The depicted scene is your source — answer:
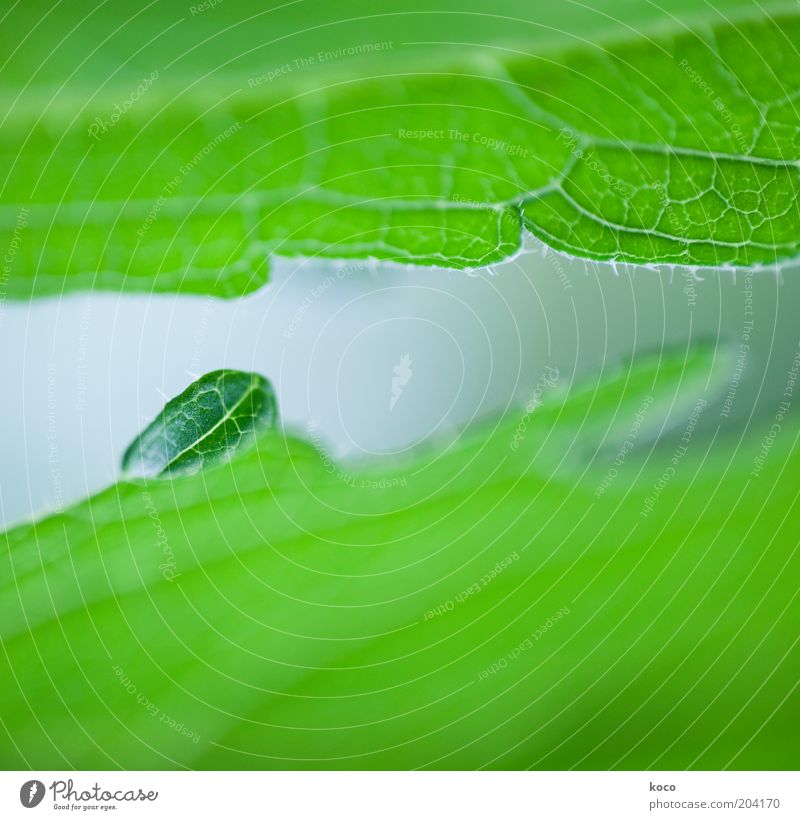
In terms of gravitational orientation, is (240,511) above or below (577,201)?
below

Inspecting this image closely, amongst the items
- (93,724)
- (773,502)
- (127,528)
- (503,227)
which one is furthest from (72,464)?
(773,502)

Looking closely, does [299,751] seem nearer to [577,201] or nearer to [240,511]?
[240,511]

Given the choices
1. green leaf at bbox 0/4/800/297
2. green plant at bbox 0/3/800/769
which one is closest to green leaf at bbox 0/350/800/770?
green plant at bbox 0/3/800/769
